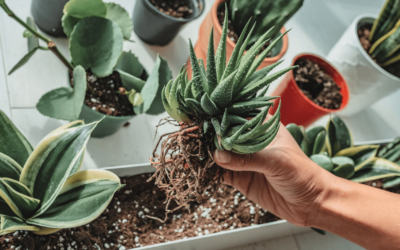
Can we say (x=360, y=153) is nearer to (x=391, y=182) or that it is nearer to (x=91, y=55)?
(x=391, y=182)

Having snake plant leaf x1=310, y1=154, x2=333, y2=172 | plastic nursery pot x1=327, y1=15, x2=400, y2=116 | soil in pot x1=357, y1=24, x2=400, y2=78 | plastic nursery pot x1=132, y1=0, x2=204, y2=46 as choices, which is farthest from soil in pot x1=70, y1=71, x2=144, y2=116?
soil in pot x1=357, y1=24, x2=400, y2=78

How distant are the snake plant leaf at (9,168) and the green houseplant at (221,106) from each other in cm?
28

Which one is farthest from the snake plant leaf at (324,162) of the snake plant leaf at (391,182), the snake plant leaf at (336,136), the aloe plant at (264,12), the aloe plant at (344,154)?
the aloe plant at (264,12)

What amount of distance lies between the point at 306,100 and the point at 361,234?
0.43 meters

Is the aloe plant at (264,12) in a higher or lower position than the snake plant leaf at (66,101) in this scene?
higher

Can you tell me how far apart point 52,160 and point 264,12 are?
2.30 feet

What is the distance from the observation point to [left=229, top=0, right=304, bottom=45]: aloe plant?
910 mm

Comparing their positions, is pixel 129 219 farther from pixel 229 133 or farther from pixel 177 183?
pixel 229 133

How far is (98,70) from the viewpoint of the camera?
815mm

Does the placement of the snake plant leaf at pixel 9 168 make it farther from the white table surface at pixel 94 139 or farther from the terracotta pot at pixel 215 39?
the terracotta pot at pixel 215 39

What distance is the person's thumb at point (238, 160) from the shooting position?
56cm

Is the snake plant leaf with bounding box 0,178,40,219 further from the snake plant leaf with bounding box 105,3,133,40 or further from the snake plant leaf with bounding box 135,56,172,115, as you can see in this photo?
the snake plant leaf with bounding box 105,3,133,40

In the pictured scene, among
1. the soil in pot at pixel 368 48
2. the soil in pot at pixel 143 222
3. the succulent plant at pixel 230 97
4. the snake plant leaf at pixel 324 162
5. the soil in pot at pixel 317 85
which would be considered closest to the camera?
the succulent plant at pixel 230 97

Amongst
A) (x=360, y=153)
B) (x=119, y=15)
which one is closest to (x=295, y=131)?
(x=360, y=153)
